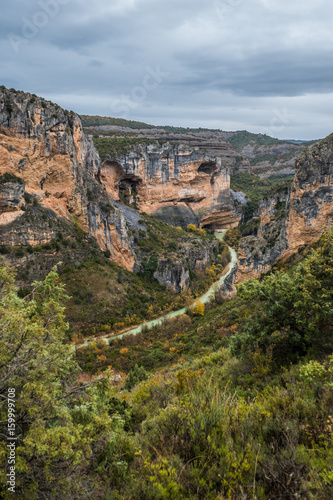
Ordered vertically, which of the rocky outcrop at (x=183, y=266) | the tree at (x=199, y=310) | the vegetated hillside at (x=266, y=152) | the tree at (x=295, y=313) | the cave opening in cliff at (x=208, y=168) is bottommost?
the tree at (x=199, y=310)

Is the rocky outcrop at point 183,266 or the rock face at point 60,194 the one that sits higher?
the rock face at point 60,194

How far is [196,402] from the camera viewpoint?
4473 millimetres

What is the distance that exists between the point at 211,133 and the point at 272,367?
541ft

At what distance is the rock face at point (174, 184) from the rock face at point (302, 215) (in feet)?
102

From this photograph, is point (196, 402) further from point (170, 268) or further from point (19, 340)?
point (170, 268)

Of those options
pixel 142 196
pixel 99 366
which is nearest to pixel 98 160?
pixel 142 196

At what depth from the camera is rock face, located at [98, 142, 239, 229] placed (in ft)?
184

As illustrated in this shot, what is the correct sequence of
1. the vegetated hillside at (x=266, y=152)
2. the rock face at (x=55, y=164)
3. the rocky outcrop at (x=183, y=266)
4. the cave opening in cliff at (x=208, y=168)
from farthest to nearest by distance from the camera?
the vegetated hillside at (x=266, y=152)
the cave opening in cliff at (x=208, y=168)
the rocky outcrop at (x=183, y=266)
the rock face at (x=55, y=164)

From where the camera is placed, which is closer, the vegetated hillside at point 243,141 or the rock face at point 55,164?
the rock face at point 55,164

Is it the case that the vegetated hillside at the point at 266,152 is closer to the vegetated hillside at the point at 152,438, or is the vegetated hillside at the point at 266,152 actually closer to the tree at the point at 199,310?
the tree at the point at 199,310

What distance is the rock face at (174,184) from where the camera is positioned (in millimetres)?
56125

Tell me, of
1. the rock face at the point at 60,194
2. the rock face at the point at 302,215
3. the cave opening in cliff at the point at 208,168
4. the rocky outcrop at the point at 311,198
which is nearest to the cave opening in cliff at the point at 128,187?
the rock face at the point at 60,194

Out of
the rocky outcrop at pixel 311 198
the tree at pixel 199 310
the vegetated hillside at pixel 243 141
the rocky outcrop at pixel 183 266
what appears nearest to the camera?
the rocky outcrop at pixel 311 198

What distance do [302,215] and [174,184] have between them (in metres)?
40.0
